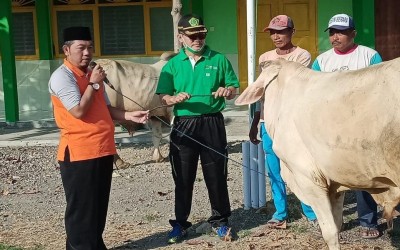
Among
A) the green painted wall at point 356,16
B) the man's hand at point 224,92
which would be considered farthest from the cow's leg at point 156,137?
the green painted wall at point 356,16

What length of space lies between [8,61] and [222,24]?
13.5 feet

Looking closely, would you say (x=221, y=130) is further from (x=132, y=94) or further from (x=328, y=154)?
(x=132, y=94)

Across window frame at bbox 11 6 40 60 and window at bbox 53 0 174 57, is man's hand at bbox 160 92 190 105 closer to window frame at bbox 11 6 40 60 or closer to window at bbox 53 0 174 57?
window at bbox 53 0 174 57

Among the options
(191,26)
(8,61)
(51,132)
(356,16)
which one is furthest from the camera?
(356,16)

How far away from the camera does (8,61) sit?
14.2 meters

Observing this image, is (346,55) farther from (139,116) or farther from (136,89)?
(136,89)

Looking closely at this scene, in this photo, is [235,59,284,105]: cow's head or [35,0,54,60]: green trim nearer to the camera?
[235,59,284,105]: cow's head

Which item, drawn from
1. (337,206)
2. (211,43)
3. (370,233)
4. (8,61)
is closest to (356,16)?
(211,43)

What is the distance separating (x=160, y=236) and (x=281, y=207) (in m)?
1.14

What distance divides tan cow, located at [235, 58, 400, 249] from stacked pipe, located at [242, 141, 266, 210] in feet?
5.59

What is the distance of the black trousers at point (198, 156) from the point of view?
22.2 feet

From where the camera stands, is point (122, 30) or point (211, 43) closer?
point (211, 43)

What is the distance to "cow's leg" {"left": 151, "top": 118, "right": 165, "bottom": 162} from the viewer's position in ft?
35.5

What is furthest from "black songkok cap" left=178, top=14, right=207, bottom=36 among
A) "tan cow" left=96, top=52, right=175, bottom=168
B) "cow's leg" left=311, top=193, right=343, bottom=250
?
"tan cow" left=96, top=52, right=175, bottom=168
